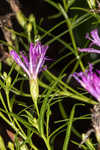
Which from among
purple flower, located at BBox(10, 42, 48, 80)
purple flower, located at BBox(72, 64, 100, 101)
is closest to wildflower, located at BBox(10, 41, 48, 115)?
purple flower, located at BBox(10, 42, 48, 80)

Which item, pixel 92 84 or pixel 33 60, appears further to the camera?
pixel 33 60

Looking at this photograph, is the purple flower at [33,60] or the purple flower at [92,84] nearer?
the purple flower at [92,84]

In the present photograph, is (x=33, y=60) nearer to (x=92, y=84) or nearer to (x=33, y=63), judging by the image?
(x=33, y=63)

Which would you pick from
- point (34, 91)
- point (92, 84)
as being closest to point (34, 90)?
point (34, 91)

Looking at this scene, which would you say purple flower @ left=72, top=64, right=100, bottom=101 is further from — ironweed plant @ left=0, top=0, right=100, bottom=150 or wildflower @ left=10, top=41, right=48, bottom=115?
wildflower @ left=10, top=41, right=48, bottom=115

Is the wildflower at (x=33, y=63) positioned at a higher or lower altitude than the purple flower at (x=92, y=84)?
higher

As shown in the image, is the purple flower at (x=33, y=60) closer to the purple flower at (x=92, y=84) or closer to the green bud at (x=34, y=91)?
the green bud at (x=34, y=91)

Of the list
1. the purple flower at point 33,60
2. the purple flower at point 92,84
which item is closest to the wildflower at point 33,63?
the purple flower at point 33,60

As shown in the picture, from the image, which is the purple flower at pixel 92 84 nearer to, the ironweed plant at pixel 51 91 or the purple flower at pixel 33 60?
the ironweed plant at pixel 51 91
